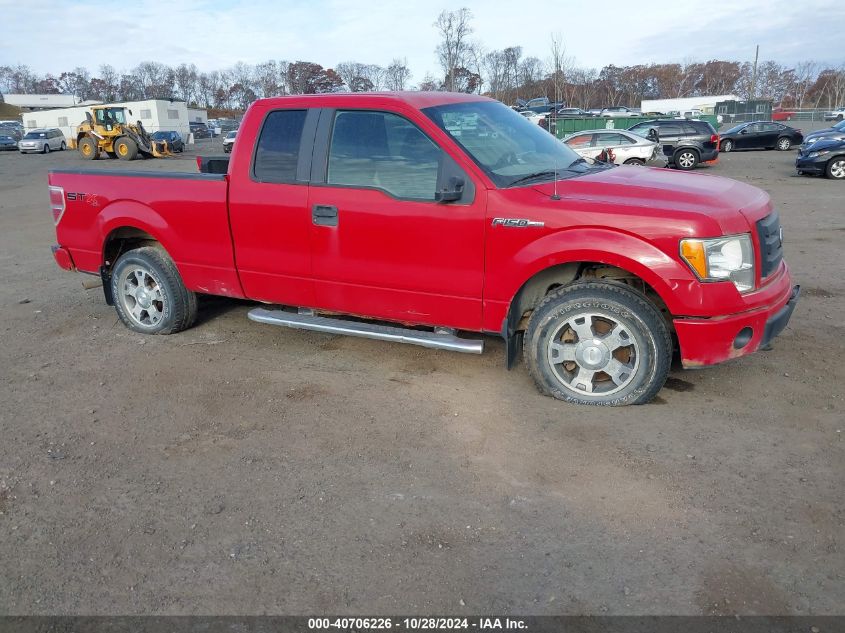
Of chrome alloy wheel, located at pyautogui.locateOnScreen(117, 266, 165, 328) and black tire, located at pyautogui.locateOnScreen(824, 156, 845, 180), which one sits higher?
black tire, located at pyautogui.locateOnScreen(824, 156, 845, 180)

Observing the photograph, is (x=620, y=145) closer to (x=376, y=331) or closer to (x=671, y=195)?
(x=671, y=195)

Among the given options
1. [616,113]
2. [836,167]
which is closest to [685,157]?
[836,167]

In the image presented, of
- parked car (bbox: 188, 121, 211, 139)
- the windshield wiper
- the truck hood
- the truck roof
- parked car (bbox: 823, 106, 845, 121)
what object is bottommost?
the truck hood

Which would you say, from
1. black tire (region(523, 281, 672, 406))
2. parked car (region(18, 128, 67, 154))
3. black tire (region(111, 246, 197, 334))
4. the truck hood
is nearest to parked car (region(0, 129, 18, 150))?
parked car (region(18, 128, 67, 154))

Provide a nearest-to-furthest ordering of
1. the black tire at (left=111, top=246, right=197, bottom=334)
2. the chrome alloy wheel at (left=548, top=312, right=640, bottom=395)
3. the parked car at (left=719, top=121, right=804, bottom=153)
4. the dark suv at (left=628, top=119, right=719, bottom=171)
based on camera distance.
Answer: the chrome alloy wheel at (left=548, top=312, right=640, bottom=395)
the black tire at (left=111, top=246, right=197, bottom=334)
the dark suv at (left=628, top=119, right=719, bottom=171)
the parked car at (left=719, top=121, right=804, bottom=153)

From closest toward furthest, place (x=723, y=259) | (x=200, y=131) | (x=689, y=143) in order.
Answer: (x=723, y=259)
(x=689, y=143)
(x=200, y=131)

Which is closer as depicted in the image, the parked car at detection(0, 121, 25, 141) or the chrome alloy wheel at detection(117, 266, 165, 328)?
the chrome alloy wheel at detection(117, 266, 165, 328)

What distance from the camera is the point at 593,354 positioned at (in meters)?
4.21

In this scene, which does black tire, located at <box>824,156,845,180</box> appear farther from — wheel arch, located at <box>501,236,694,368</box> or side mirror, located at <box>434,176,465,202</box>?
side mirror, located at <box>434,176,465,202</box>

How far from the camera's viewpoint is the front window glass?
4.45 metres

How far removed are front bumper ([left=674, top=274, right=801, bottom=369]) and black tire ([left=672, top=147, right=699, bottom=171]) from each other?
64.1 feet

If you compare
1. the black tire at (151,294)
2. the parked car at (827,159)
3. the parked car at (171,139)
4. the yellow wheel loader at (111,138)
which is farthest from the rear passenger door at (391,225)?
the parked car at (171,139)

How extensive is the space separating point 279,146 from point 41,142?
43773 mm

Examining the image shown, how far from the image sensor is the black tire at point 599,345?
→ 4.06 meters
